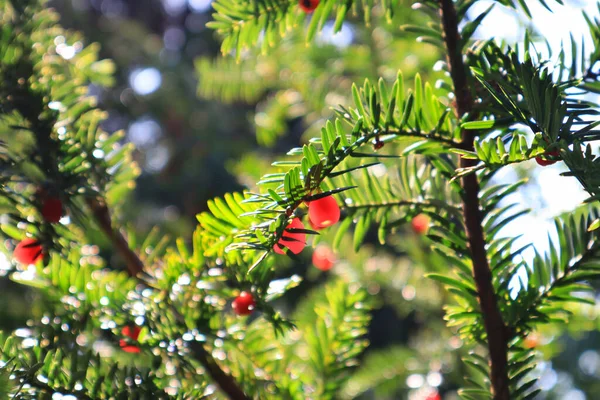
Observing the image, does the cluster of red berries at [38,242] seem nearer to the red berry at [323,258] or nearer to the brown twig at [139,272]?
the brown twig at [139,272]

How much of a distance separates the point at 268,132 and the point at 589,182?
41.3 inches

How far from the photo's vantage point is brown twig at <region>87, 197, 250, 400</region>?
1.72 ft

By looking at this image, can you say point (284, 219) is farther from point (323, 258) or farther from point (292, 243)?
point (323, 258)

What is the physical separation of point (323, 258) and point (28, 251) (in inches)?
22.1

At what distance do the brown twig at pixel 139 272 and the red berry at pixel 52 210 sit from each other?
2.2 inches

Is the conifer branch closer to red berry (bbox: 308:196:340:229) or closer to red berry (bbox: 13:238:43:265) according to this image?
red berry (bbox: 13:238:43:265)

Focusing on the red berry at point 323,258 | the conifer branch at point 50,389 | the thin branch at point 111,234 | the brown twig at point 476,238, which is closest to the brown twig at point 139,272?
the thin branch at point 111,234

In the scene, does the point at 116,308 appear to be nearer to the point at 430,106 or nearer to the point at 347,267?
the point at 430,106

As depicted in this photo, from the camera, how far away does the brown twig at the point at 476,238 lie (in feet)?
1.50

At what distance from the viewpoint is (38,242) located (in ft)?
1.66


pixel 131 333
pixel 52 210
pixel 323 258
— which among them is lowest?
pixel 323 258

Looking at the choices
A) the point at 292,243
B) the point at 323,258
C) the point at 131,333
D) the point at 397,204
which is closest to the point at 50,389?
the point at 131,333

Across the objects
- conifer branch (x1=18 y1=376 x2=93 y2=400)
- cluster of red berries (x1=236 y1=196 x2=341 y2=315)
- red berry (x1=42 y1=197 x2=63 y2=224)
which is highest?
cluster of red berries (x1=236 y1=196 x2=341 y2=315)

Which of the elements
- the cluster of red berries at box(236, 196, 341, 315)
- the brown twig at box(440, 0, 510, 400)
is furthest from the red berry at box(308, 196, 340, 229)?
the brown twig at box(440, 0, 510, 400)
